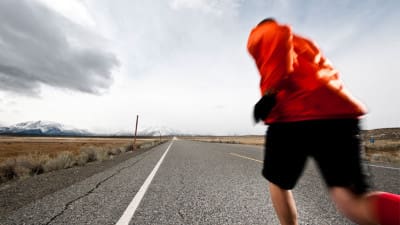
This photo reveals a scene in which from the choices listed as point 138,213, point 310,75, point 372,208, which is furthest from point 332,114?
point 138,213

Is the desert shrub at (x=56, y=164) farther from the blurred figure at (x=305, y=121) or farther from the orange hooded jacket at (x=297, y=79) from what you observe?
the orange hooded jacket at (x=297, y=79)

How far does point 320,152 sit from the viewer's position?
1.31m

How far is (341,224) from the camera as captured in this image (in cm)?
248

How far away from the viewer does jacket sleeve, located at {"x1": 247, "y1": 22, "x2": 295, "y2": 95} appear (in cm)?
130

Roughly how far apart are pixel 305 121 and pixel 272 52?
440 mm

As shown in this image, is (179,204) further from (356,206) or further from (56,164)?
(56,164)

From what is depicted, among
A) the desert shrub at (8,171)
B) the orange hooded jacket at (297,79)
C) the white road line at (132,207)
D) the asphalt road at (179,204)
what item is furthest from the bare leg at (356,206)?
the desert shrub at (8,171)

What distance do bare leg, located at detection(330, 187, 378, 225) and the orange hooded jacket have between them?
1.35 feet

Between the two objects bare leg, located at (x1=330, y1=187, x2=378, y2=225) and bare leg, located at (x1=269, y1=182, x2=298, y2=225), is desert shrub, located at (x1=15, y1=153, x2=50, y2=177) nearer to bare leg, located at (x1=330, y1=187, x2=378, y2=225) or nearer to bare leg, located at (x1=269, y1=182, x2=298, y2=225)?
bare leg, located at (x1=269, y1=182, x2=298, y2=225)

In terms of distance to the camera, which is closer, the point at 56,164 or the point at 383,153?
the point at 56,164

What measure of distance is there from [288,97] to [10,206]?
→ 13.0 ft

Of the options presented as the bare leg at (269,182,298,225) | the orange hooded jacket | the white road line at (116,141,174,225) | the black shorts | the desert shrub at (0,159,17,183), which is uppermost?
the orange hooded jacket

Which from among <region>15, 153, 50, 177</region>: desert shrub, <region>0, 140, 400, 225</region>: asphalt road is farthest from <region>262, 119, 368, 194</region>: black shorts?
<region>15, 153, 50, 177</region>: desert shrub

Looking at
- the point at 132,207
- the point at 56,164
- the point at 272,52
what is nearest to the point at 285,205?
the point at 272,52
